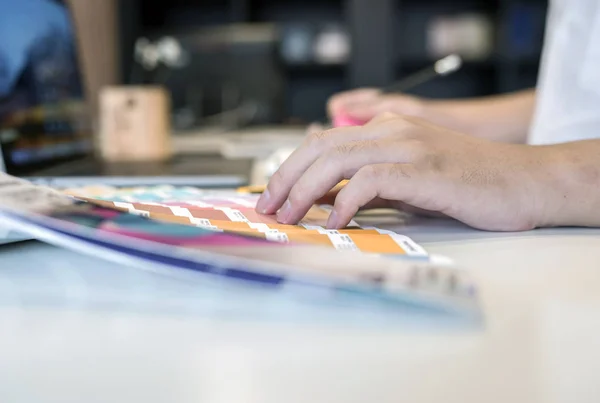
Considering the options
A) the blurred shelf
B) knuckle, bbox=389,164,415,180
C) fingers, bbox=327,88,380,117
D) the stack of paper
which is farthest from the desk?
the blurred shelf

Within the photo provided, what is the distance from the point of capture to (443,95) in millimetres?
3756

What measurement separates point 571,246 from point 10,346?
13.9 inches

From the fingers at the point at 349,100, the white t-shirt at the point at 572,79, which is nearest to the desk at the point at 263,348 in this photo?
the white t-shirt at the point at 572,79

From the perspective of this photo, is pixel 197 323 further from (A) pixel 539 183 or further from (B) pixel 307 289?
(A) pixel 539 183

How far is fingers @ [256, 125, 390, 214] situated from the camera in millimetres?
480

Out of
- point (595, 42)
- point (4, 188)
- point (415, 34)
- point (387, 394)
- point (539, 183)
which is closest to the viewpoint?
point (387, 394)

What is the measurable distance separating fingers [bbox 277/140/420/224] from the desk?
140 millimetres

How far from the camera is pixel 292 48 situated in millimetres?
3607

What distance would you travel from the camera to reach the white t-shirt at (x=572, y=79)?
2.17ft

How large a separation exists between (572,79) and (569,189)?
260mm

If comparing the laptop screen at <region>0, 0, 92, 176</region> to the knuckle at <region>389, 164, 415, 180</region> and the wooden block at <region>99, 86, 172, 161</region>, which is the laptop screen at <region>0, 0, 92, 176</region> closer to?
the wooden block at <region>99, 86, 172, 161</region>

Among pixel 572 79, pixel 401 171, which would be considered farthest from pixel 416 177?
pixel 572 79

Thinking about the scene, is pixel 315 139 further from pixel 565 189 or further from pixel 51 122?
pixel 51 122

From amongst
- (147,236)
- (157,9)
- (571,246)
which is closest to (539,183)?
(571,246)
